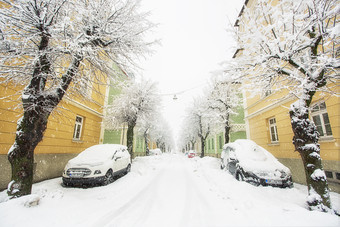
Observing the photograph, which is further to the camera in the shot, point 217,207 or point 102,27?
point 102,27

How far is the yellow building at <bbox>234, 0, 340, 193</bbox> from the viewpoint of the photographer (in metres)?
5.73

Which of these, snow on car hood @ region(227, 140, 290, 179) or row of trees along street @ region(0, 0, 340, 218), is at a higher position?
row of trees along street @ region(0, 0, 340, 218)

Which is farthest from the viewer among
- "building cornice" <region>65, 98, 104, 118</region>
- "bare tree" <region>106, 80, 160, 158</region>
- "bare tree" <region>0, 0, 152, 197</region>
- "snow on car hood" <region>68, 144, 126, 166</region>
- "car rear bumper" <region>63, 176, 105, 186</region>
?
"bare tree" <region>106, 80, 160, 158</region>

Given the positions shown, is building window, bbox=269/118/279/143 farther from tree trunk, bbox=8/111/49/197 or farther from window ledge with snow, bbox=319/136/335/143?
tree trunk, bbox=8/111/49/197

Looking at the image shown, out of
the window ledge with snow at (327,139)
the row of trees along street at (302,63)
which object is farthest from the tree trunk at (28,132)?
the window ledge with snow at (327,139)

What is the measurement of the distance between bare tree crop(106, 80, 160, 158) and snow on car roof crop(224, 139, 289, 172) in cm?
805

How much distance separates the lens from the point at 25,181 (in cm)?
372

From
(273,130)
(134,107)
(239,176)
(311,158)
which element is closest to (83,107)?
(134,107)

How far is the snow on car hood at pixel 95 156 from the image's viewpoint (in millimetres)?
6088

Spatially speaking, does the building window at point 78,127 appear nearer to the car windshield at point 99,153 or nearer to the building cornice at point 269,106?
the car windshield at point 99,153

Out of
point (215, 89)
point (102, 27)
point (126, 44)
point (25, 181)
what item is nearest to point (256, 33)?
point (126, 44)

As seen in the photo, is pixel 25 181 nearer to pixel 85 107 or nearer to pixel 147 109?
pixel 85 107

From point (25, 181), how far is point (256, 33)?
752 cm

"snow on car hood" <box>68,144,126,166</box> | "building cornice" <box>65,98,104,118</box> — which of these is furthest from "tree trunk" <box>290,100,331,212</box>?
"building cornice" <box>65,98,104,118</box>
